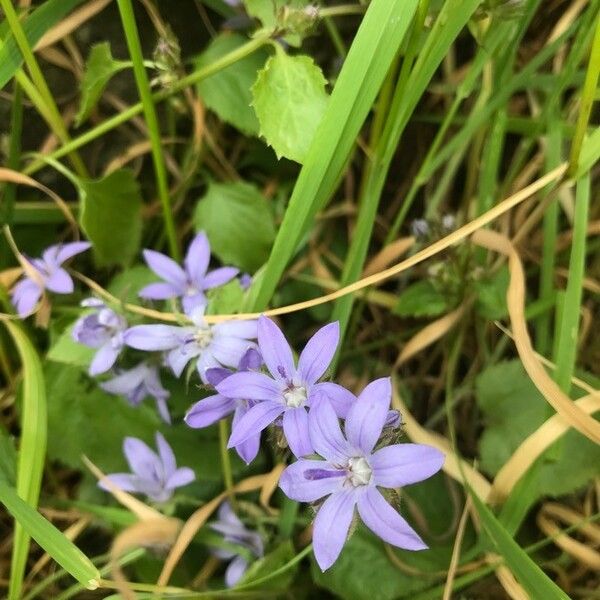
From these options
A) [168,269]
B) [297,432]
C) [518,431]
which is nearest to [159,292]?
[168,269]

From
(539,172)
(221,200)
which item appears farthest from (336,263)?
(539,172)

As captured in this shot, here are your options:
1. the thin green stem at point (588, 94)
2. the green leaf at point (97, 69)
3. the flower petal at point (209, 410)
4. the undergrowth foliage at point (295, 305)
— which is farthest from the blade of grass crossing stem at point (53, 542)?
the thin green stem at point (588, 94)

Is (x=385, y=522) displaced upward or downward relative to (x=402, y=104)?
downward

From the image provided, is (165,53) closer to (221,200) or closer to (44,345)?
(221,200)

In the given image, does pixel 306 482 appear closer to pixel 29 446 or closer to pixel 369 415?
pixel 369 415

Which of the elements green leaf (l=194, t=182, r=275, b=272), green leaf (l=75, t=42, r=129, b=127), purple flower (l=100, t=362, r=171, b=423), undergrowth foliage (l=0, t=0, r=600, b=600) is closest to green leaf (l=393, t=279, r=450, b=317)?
undergrowth foliage (l=0, t=0, r=600, b=600)

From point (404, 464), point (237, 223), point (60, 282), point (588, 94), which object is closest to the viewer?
point (404, 464)

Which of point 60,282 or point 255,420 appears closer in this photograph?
point 255,420
